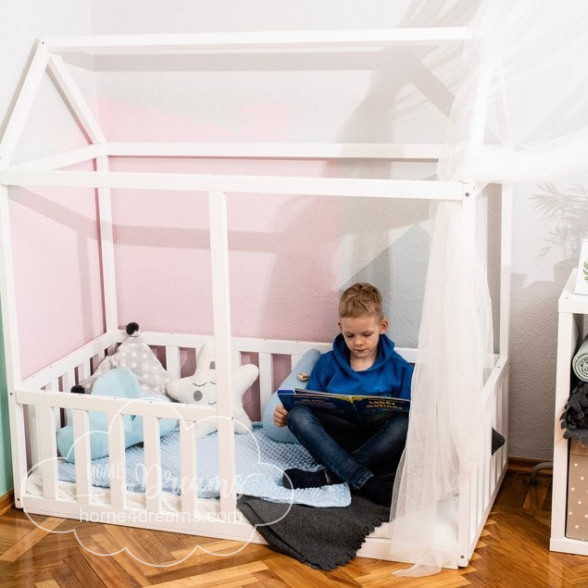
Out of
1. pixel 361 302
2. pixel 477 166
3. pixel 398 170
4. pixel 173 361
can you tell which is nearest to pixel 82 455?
pixel 173 361

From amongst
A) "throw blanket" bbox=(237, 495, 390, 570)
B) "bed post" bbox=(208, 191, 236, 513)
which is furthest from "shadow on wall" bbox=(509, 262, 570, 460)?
"bed post" bbox=(208, 191, 236, 513)

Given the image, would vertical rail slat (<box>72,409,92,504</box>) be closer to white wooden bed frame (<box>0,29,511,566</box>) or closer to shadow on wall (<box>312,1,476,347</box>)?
white wooden bed frame (<box>0,29,511,566</box>)

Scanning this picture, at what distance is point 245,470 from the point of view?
2611 mm

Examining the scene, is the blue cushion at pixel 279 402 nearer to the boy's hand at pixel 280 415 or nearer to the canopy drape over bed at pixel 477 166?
the boy's hand at pixel 280 415

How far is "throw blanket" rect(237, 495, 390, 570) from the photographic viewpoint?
2.33 meters

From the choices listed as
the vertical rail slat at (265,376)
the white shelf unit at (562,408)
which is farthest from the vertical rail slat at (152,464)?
the white shelf unit at (562,408)

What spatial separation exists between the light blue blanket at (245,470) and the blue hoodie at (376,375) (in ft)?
0.77

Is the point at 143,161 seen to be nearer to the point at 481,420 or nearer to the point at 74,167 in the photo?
the point at 74,167

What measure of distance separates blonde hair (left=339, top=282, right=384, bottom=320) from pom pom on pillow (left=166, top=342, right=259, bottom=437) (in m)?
0.44

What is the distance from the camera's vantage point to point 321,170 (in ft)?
9.17

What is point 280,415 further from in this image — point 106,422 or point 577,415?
point 577,415

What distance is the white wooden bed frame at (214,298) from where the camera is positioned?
230 centimetres

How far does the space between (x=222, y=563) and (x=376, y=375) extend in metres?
0.63

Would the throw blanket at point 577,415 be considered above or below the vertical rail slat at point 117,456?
above
